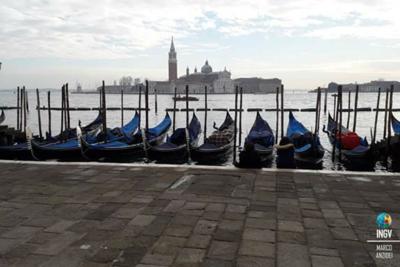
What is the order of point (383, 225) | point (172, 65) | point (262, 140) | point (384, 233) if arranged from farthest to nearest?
point (172, 65), point (262, 140), point (383, 225), point (384, 233)

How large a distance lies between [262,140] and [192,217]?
466 inches

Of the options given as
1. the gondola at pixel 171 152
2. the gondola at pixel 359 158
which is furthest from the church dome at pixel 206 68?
the gondola at pixel 359 158

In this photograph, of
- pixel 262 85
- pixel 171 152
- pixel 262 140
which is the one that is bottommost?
pixel 171 152

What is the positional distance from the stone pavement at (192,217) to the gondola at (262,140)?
7.43 meters

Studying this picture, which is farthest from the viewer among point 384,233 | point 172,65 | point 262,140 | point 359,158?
point 172,65

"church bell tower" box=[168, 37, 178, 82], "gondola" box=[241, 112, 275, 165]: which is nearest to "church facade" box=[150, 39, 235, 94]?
"church bell tower" box=[168, 37, 178, 82]

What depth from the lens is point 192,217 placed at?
16.7 ft

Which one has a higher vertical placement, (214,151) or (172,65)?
(172,65)

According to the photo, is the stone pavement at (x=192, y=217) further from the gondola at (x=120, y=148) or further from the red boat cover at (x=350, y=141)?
the red boat cover at (x=350, y=141)

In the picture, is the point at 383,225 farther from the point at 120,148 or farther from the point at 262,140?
the point at 120,148

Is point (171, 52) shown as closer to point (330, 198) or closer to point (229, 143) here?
point (229, 143)

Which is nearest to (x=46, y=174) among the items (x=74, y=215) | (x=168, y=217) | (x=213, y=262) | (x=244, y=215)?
(x=74, y=215)

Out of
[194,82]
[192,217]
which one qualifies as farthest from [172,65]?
[192,217]

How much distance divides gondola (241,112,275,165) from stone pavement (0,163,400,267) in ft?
24.4
